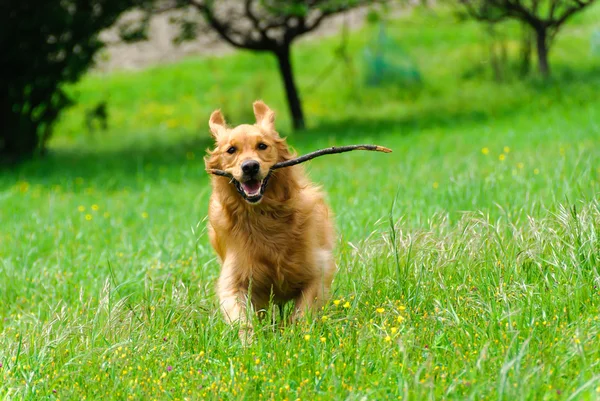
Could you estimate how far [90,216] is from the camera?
320 inches

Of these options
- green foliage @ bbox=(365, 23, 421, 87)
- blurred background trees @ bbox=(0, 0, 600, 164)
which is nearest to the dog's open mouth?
blurred background trees @ bbox=(0, 0, 600, 164)

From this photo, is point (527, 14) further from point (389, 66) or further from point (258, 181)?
point (258, 181)

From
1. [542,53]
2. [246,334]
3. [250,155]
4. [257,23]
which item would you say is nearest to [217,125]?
[250,155]

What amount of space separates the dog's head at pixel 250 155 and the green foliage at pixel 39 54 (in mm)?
9174

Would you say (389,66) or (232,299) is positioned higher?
(232,299)

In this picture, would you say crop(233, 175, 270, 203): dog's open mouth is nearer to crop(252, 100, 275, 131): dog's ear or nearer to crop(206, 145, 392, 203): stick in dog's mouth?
crop(206, 145, 392, 203): stick in dog's mouth

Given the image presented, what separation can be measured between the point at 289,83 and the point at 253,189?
11359 mm

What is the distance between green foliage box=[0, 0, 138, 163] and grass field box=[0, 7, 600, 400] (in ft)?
6.50

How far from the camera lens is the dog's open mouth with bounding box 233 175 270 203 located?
14.7 ft

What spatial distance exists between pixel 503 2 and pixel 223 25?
497cm

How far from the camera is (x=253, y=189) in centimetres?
454

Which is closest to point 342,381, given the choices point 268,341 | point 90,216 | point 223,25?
point 268,341

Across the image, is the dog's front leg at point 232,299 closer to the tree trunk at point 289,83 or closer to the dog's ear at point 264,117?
the dog's ear at point 264,117

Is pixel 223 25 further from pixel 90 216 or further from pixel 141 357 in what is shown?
pixel 141 357
